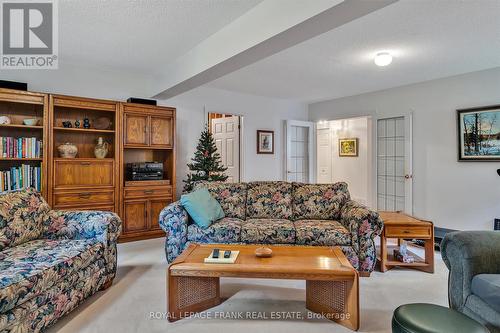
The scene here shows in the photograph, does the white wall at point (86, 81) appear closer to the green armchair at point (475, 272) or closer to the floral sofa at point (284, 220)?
A: the floral sofa at point (284, 220)

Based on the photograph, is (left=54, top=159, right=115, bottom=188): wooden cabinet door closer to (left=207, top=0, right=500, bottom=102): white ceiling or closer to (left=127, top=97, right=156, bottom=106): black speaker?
(left=127, top=97, right=156, bottom=106): black speaker

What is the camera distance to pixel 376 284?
9.05 feet

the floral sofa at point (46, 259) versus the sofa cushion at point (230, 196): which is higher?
the sofa cushion at point (230, 196)

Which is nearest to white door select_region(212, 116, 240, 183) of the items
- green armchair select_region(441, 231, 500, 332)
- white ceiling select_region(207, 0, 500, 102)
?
white ceiling select_region(207, 0, 500, 102)

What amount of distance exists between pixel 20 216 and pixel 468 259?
10.8ft

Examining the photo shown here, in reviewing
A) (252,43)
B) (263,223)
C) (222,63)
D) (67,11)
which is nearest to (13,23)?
(67,11)

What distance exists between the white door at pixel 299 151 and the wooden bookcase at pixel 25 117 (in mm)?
4145

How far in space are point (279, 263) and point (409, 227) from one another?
5.52ft

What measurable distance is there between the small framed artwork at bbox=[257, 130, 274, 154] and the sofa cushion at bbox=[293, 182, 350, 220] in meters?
2.31

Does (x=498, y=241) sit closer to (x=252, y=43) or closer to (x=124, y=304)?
(x=252, y=43)

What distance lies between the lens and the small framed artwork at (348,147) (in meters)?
6.75

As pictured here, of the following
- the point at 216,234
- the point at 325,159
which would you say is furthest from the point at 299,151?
the point at 216,234

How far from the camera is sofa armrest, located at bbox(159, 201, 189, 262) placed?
10.1ft

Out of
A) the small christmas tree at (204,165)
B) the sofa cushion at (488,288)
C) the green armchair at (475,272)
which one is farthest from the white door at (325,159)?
the sofa cushion at (488,288)
